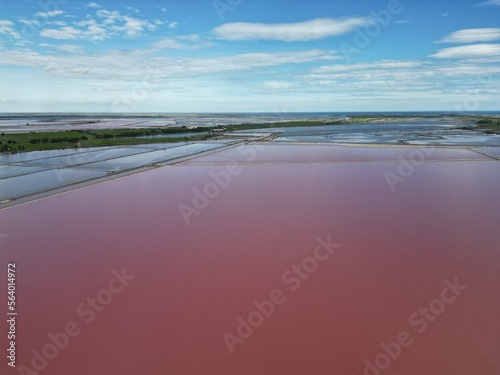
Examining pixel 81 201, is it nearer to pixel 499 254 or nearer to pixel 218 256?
pixel 218 256

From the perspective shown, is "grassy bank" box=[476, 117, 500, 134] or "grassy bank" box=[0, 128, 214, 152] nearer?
"grassy bank" box=[0, 128, 214, 152]

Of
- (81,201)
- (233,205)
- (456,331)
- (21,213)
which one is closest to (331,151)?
(233,205)

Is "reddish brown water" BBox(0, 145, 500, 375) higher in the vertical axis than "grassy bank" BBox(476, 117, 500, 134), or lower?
higher

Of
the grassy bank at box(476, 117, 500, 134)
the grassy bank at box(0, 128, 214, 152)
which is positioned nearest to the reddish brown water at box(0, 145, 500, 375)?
the grassy bank at box(0, 128, 214, 152)

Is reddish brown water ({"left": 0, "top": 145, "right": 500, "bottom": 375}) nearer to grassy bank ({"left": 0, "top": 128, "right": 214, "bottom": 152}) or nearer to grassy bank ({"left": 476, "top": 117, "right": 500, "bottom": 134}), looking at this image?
grassy bank ({"left": 0, "top": 128, "right": 214, "bottom": 152})

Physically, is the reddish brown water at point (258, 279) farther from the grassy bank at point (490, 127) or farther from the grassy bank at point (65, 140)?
the grassy bank at point (490, 127)

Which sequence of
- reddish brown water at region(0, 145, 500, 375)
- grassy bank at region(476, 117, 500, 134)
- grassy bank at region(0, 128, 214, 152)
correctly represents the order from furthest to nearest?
1. grassy bank at region(476, 117, 500, 134)
2. grassy bank at region(0, 128, 214, 152)
3. reddish brown water at region(0, 145, 500, 375)

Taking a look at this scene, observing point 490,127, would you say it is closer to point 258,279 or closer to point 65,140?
point 65,140

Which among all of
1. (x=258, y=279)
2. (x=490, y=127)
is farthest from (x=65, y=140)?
(x=490, y=127)

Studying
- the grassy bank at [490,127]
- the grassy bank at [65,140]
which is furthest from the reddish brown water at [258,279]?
the grassy bank at [490,127]
